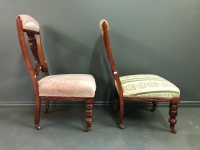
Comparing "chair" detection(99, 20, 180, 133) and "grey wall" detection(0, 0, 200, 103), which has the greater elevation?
"grey wall" detection(0, 0, 200, 103)

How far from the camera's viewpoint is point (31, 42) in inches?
63.3

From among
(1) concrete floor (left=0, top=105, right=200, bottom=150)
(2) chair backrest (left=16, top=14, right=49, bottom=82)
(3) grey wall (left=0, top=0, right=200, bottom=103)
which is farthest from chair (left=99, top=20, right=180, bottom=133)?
(2) chair backrest (left=16, top=14, right=49, bottom=82)

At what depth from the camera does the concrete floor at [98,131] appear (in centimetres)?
135

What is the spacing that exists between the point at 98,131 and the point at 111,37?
0.94 meters

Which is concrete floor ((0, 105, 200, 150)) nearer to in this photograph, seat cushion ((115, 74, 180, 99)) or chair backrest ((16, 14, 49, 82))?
seat cushion ((115, 74, 180, 99))

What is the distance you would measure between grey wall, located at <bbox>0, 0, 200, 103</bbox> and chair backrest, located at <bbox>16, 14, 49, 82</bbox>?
0.17 m

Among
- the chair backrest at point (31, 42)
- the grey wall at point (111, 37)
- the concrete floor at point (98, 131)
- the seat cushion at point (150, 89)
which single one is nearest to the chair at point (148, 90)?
the seat cushion at point (150, 89)

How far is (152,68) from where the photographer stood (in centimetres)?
197

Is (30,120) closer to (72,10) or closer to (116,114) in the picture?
(116,114)

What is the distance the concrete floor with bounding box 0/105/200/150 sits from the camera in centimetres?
135

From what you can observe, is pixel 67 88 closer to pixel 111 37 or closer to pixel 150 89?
pixel 150 89

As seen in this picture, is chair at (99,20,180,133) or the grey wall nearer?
chair at (99,20,180,133)

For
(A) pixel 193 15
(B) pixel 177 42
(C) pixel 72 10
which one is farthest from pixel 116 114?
(A) pixel 193 15

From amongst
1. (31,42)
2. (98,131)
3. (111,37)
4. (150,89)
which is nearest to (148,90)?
(150,89)
